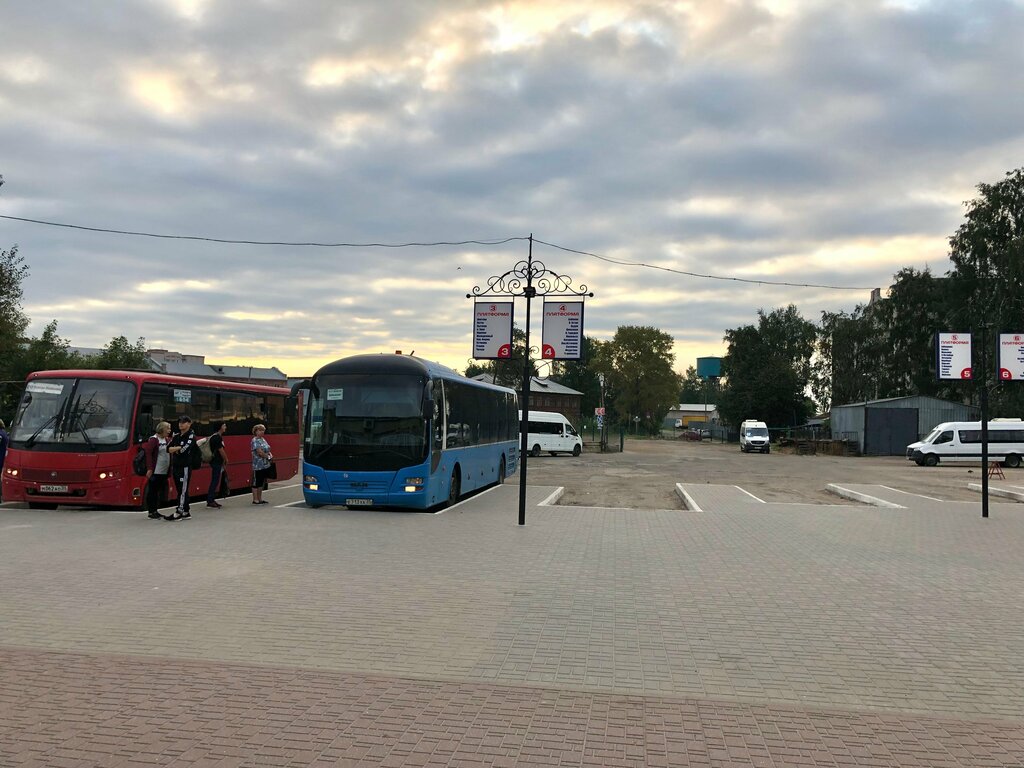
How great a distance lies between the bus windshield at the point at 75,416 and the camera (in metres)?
14.2

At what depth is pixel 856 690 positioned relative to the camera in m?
5.10

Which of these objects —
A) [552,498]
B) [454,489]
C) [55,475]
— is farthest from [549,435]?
[55,475]

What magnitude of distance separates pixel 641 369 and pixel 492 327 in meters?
84.9

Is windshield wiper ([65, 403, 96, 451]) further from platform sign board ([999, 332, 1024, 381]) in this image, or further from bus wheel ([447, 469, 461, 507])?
platform sign board ([999, 332, 1024, 381])

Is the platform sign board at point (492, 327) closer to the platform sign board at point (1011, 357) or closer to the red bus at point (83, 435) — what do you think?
the red bus at point (83, 435)

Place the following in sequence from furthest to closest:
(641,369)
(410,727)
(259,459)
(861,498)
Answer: (641,369)
(861,498)
(259,459)
(410,727)

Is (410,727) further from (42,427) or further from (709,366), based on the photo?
(709,366)

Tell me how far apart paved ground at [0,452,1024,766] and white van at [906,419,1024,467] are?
110ft

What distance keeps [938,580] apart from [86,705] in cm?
845

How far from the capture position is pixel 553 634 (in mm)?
6328

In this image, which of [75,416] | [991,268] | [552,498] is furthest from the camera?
[991,268]

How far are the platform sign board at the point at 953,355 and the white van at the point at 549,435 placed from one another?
3065cm

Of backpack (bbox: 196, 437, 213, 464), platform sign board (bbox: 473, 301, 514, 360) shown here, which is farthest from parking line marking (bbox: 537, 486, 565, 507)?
backpack (bbox: 196, 437, 213, 464)

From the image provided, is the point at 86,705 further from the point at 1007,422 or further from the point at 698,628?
the point at 1007,422
